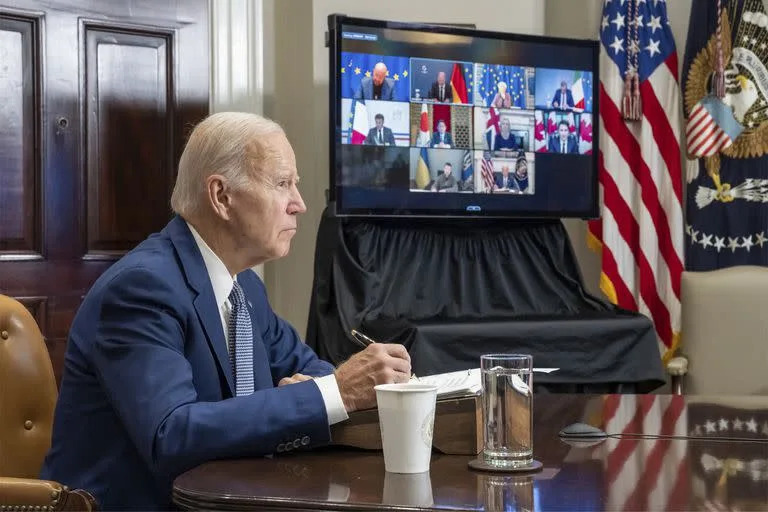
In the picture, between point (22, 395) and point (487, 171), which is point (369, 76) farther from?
point (22, 395)

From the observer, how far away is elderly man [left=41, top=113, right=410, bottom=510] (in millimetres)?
1553

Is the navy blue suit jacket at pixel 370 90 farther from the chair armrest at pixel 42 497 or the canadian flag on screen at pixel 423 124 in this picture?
the chair armrest at pixel 42 497

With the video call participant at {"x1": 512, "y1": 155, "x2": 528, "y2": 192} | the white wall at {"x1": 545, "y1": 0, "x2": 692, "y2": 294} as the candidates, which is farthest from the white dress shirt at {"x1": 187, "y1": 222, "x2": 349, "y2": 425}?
the white wall at {"x1": 545, "y1": 0, "x2": 692, "y2": 294}

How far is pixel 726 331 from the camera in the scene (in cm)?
452

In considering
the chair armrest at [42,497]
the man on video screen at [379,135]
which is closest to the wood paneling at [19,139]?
the man on video screen at [379,135]

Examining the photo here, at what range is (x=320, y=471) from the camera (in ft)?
4.85

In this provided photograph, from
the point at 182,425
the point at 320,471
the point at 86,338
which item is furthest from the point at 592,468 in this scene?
the point at 86,338

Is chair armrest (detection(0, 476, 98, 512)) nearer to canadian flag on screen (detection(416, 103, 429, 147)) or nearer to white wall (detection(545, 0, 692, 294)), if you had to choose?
canadian flag on screen (detection(416, 103, 429, 147))

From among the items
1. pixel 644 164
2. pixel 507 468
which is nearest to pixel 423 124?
pixel 644 164

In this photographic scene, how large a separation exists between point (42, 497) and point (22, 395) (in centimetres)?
40

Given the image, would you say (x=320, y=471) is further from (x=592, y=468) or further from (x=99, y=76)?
(x=99, y=76)

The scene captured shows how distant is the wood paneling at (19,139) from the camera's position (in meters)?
4.08

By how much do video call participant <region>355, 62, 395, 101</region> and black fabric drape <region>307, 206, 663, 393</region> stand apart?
52 cm

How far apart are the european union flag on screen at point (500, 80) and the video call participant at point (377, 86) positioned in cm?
43
